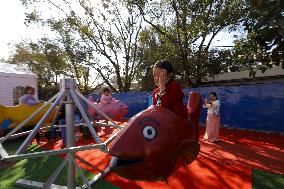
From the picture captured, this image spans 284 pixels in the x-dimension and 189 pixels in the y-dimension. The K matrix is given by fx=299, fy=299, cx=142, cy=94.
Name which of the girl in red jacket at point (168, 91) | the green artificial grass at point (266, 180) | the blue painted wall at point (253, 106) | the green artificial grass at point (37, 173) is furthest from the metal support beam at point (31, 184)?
the blue painted wall at point (253, 106)

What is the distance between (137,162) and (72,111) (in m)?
1.90

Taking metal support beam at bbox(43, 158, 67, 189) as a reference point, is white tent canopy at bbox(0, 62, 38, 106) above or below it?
above

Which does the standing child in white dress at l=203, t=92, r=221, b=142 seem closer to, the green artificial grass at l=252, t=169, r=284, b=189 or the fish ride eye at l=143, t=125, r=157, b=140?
the green artificial grass at l=252, t=169, r=284, b=189

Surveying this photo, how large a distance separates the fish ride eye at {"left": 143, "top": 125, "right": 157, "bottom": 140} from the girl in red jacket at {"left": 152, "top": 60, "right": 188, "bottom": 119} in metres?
0.32

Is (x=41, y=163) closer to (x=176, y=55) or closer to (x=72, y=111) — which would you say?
(x=72, y=111)

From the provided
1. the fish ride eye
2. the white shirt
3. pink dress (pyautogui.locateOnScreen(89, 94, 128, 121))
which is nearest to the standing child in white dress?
the white shirt

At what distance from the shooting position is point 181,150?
7.93ft

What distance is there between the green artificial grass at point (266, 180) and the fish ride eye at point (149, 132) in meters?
3.26

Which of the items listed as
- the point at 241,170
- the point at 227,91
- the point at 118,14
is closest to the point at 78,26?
the point at 118,14

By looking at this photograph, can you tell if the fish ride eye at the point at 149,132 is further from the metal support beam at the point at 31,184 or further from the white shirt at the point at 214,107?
the white shirt at the point at 214,107

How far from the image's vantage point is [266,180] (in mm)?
5203

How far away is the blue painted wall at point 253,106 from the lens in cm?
1097

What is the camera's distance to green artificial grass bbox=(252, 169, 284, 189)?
16.1ft

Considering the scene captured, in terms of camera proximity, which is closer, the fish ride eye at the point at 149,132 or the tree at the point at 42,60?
the fish ride eye at the point at 149,132
